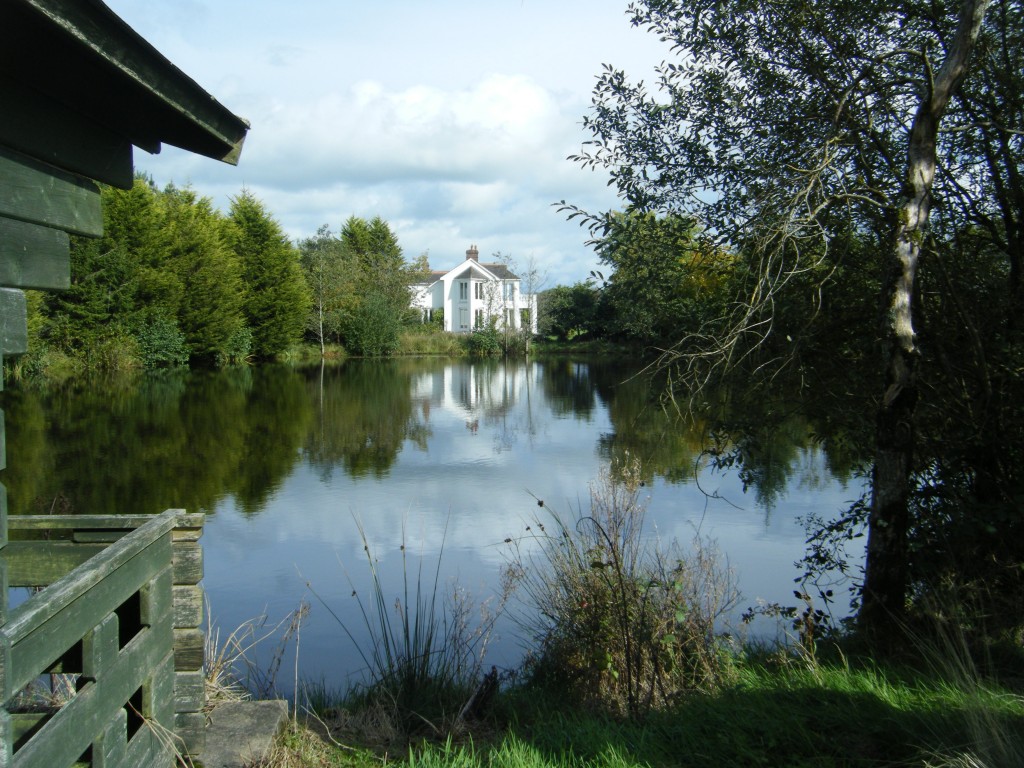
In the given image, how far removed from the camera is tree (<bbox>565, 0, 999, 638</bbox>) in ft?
16.4

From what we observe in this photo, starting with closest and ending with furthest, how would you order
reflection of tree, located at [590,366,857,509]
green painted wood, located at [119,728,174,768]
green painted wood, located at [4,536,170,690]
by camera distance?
1. green painted wood, located at [4,536,170,690]
2. green painted wood, located at [119,728,174,768]
3. reflection of tree, located at [590,366,857,509]

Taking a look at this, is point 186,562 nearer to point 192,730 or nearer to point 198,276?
point 192,730

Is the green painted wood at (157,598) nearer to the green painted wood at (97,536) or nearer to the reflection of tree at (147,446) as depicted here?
the green painted wood at (97,536)

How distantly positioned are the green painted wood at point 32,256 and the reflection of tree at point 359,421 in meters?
11.7

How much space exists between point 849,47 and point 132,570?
5665mm

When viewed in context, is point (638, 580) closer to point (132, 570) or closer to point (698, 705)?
point (698, 705)

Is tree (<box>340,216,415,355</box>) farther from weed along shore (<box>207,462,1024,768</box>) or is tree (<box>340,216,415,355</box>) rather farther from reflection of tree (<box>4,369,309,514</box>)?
weed along shore (<box>207,462,1024,768</box>)

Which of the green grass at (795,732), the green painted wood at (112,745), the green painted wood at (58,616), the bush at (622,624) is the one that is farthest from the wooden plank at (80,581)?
the bush at (622,624)

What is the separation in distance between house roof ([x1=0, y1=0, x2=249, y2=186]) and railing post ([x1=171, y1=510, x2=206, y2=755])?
160 centimetres

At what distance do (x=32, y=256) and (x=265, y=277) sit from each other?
4169 cm

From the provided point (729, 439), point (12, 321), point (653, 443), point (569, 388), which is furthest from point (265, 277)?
point (12, 321)

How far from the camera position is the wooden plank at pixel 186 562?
4059 millimetres

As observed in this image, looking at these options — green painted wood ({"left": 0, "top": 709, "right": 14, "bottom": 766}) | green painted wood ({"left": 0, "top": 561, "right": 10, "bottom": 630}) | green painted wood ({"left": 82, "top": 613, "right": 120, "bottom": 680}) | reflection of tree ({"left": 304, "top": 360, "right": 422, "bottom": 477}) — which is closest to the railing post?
green painted wood ({"left": 82, "top": 613, "right": 120, "bottom": 680})

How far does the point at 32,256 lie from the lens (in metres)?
2.58
